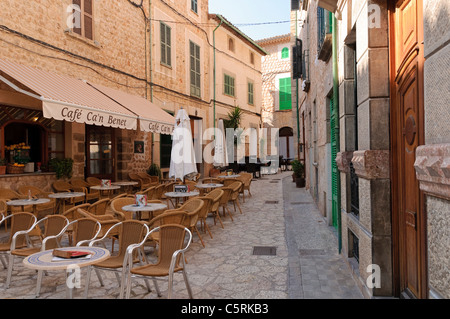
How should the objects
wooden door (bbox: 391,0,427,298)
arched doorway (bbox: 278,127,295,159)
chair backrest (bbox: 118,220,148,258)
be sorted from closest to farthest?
wooden door (bbox: 391,0,427,298), chair backrest (bbox: 118,220,148,258), arched doorway (bbox: 278,127,295,159)

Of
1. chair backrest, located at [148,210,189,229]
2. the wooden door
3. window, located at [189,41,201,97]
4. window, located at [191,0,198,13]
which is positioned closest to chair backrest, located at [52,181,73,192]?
chair backrest, located at [148,210,189,229]

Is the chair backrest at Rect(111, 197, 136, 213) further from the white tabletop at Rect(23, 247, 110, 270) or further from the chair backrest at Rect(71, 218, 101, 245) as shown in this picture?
the white tabletop at Rect(23, 247, 110, 270)

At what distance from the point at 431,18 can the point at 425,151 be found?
0.80m

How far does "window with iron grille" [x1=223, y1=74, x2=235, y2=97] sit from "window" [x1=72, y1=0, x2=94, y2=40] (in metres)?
9.81

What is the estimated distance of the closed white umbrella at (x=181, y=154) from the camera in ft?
28.2

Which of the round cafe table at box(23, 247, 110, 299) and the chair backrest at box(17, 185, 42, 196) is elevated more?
the chair backrest at box(17, 185, 42, 196)

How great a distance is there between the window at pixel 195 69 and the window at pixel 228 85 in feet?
10.1

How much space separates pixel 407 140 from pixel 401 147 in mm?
204

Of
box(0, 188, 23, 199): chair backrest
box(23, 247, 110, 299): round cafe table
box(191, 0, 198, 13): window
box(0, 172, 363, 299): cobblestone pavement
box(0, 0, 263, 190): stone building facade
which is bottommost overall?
box(0, 172, 363, 299): cobblestone pavement

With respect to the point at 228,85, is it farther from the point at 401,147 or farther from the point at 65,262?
the point at 65,262

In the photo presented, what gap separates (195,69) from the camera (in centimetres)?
1591

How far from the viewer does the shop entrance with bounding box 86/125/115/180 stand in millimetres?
10539

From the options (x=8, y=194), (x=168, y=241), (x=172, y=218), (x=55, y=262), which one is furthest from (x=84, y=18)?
(x=55, y=262)
